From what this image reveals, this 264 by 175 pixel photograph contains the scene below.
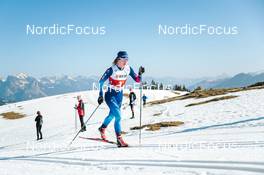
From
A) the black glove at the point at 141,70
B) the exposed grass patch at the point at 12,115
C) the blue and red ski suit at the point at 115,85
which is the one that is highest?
the black glove at the point at 141,70

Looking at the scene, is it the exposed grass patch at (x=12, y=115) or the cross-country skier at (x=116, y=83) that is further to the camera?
the exposed grass patch at (x=12, y=115)

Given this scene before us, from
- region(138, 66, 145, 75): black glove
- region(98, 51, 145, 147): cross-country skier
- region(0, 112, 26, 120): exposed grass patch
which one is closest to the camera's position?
region(98, 51, 145, 147): cross-country skier

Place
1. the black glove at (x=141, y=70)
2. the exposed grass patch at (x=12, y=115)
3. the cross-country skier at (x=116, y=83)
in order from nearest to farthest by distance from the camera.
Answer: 1. the cross-country skier at (x=116, y=83)
2. the black glove at (x=141, y=70)
3. the exposed grass patch at (x=12, y=115)

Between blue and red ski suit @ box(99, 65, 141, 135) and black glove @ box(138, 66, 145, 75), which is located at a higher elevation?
black glove @ box(138, 66, 145, 75)

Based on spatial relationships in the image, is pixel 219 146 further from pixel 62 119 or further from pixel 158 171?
pixel 62 119

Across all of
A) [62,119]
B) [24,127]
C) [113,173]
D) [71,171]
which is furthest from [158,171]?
[62,119]

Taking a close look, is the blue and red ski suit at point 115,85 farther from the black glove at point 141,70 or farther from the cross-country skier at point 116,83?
→ the black glove at point 141,70

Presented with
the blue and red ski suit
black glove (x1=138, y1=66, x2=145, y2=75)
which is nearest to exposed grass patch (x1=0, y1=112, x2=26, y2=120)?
black glove (x1=138, y1=66, x2=145, y2=75)

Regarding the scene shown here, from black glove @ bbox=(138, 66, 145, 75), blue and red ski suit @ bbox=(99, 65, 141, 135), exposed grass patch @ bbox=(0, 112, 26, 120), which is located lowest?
exposed grass patch @ bbox=(0, 112, 26, 120)

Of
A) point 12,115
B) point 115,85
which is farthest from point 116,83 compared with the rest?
point 12,115

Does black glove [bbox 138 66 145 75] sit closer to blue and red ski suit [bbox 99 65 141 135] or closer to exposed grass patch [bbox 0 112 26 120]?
blue and red ski suit [bbox 99 65 141 135]

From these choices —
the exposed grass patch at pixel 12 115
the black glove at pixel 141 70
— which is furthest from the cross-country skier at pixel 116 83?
the exposed grass patch at pixel 12 115

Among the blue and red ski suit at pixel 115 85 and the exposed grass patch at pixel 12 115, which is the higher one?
the blue and red ski suit at pixel 115 85

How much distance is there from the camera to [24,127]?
3850 centimetres
